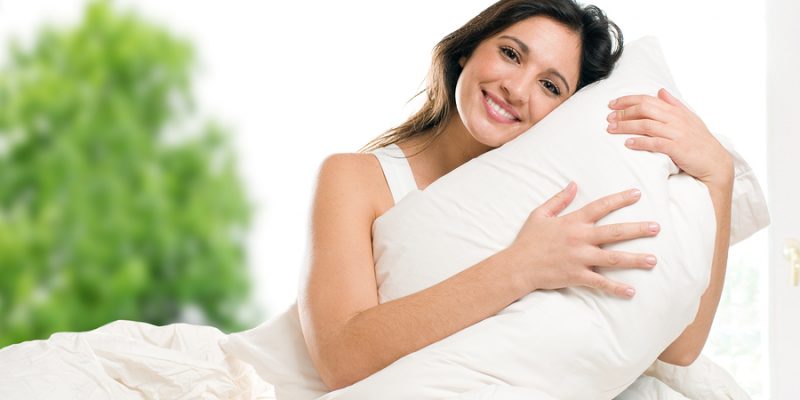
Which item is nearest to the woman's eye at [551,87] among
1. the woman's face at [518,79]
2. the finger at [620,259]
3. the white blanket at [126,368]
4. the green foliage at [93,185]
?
the woman's face at [518,79]

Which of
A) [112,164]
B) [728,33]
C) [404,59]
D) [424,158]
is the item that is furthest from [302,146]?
[424,158]

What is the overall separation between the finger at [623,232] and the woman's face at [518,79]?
0.39 meters

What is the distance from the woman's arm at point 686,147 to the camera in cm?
142

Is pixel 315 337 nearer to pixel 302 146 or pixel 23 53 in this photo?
pixel 302 146

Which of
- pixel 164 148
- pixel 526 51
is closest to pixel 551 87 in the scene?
pixel 526 51

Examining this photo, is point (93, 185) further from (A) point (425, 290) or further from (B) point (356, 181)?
(A) point (425, 290)

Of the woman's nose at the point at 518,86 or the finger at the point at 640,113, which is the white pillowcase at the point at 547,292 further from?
the woman's nose at the point at 518,86

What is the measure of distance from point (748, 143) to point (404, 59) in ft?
3.99

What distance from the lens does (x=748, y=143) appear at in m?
3.20

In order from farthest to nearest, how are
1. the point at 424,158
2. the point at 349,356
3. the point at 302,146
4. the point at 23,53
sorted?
1. the point at 23,53
2. the point at 302,146
3. the point at 424,158
4. the point at 349,356

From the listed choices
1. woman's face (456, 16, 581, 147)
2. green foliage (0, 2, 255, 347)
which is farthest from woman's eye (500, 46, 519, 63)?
green foliage (0, 2, 255, 347)

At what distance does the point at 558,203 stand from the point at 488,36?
490 mm

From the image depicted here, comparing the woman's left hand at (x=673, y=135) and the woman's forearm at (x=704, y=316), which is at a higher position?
the woman's left hand at (x=673, y=135)

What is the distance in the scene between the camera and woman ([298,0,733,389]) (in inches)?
52.3
